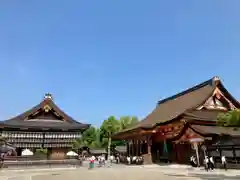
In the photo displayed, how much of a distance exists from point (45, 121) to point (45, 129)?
10.2ft

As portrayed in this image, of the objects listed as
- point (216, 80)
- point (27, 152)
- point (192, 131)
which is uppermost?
point (216, 80)

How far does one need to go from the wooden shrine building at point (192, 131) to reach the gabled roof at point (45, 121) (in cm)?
792

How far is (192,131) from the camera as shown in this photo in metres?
25.5

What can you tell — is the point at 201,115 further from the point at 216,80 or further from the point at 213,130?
the point at 216,80

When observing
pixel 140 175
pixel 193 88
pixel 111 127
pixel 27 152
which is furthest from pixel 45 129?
pixel 111 127

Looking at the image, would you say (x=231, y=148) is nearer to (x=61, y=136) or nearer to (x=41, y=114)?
(x=61, y=136)

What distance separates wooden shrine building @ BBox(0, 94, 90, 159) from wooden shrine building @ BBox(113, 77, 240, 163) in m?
8.04

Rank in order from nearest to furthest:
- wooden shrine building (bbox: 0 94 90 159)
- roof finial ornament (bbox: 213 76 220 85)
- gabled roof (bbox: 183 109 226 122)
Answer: gabled roof (bbox: 183 109 226 122) < roof finial ornament (bbox: 213 76 220 85) < wooden shrine building (bbox: 0 94 90 159)

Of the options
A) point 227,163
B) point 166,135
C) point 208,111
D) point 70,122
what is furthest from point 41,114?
point 227,163

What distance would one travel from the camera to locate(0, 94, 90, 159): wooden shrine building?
35.0 meters

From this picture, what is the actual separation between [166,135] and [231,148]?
34.8 feet

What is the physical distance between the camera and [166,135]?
32.4m

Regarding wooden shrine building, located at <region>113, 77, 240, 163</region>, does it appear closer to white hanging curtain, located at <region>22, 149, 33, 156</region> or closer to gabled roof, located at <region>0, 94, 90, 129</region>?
gabled roof, located at <region>0, 94, 90, 129</region>

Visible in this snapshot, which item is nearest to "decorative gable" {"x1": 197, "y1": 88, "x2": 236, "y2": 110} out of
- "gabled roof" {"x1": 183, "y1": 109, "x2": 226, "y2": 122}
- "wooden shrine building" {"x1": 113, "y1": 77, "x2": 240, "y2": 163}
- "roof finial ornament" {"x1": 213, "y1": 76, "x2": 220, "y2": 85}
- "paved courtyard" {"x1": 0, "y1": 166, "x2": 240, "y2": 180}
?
"wooden shrine building" {"x1": 113, "y1": 77, "x2": 240, "y2": 163}
